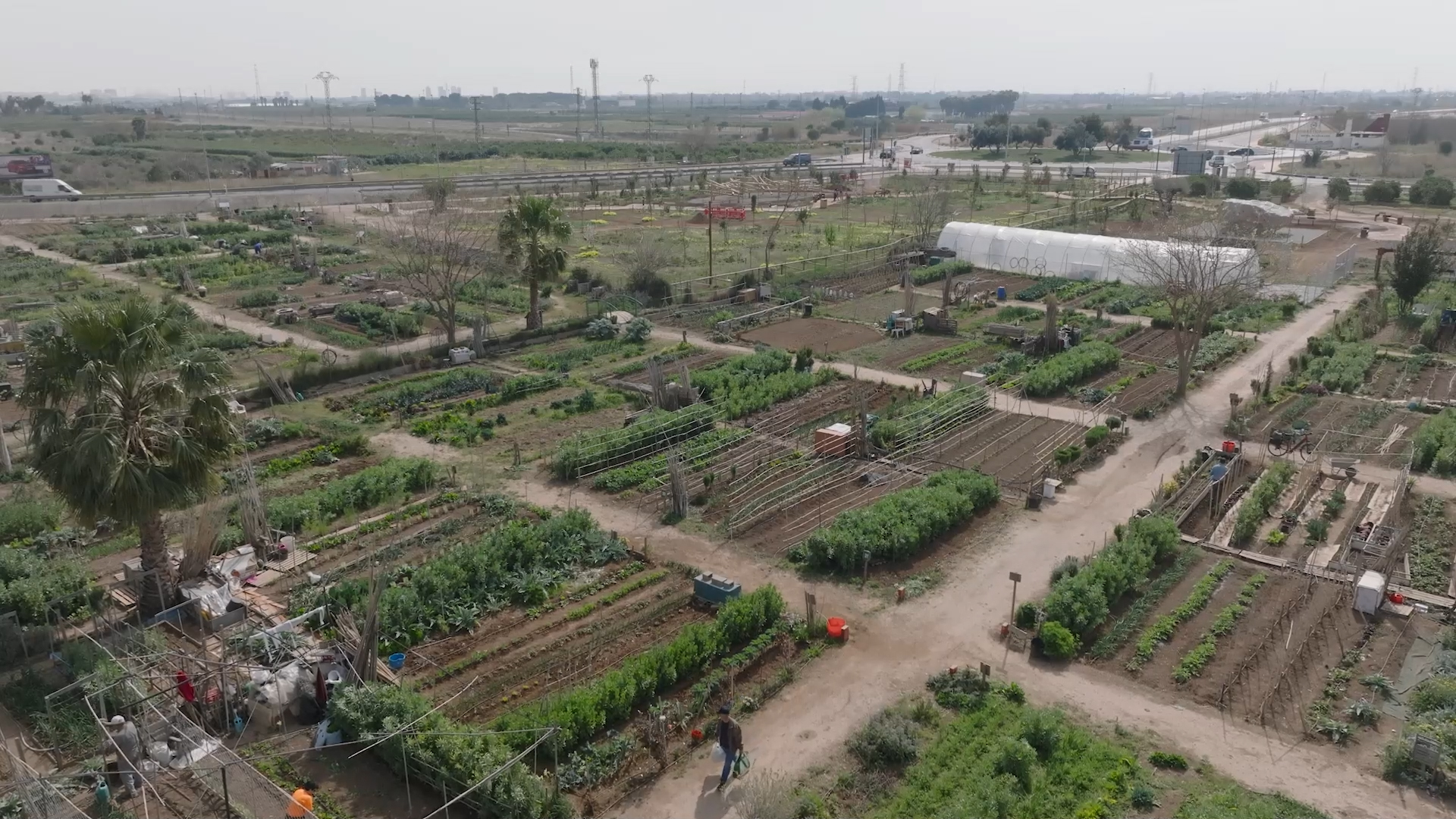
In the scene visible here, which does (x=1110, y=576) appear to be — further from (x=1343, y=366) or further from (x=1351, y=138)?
(x=1351, y=138)

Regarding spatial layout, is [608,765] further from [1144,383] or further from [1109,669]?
[1144,383]

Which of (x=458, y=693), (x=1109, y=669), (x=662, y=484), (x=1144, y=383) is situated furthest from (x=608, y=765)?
(x=1144, y=383)

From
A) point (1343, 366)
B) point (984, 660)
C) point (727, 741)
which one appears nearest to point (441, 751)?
point (727, 741)

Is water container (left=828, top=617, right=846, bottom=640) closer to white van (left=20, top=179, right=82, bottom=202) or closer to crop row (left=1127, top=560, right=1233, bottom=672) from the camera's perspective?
crop row (left=1127, top=560, right=1233, bottom=672)

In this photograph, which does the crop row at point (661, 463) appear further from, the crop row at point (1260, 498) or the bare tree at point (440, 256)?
the bare tree at point (440, 256)

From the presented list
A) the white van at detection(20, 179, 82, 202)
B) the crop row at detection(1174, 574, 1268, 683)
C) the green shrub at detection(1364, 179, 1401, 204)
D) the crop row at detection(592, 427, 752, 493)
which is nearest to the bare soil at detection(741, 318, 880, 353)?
the crop row at detection(592, 427, 752, 493)

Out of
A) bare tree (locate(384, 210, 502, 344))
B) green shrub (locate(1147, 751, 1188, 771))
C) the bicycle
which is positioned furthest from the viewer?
bare tree (locate(384, 210, 502, 344))

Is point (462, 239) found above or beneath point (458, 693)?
above
